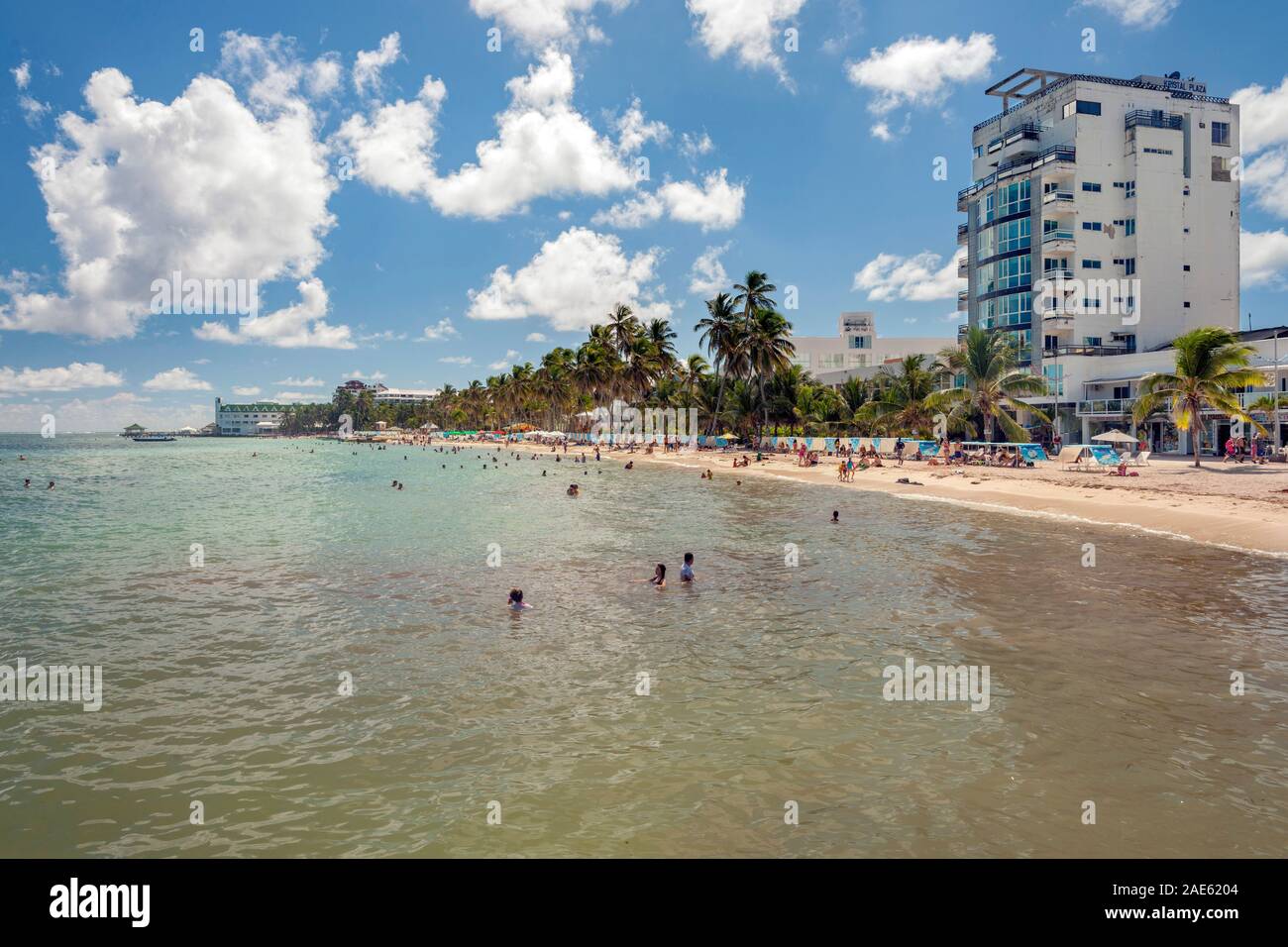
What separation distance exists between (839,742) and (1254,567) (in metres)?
17.2

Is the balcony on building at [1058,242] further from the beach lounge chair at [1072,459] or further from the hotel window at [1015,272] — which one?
the beach lounge chair at [1072,459]

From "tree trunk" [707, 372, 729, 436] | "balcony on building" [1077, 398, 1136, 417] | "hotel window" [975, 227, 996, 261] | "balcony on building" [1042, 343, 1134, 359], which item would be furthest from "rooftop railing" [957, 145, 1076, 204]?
"tree trunk" [707, 372, 729, 436]

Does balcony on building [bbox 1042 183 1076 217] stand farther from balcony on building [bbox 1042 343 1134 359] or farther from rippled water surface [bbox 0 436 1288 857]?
rippled water surface [bbox 0 436 1288 857]

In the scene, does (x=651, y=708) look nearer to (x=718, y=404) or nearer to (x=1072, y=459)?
(x=1072, y=459)

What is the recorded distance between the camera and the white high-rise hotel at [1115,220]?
65.9 meters

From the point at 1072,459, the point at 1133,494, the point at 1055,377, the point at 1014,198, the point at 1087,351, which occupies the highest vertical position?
the point at 1014,198

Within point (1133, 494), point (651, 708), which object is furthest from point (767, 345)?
point (651, 708)

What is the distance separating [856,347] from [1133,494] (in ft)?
266

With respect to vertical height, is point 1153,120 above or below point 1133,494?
above

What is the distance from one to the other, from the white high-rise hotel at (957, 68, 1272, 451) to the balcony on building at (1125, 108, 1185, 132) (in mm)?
Result: 94

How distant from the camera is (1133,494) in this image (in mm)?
32688

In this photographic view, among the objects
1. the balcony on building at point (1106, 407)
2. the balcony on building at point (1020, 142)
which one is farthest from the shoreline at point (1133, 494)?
the balcony on building at point (1020, 142)
